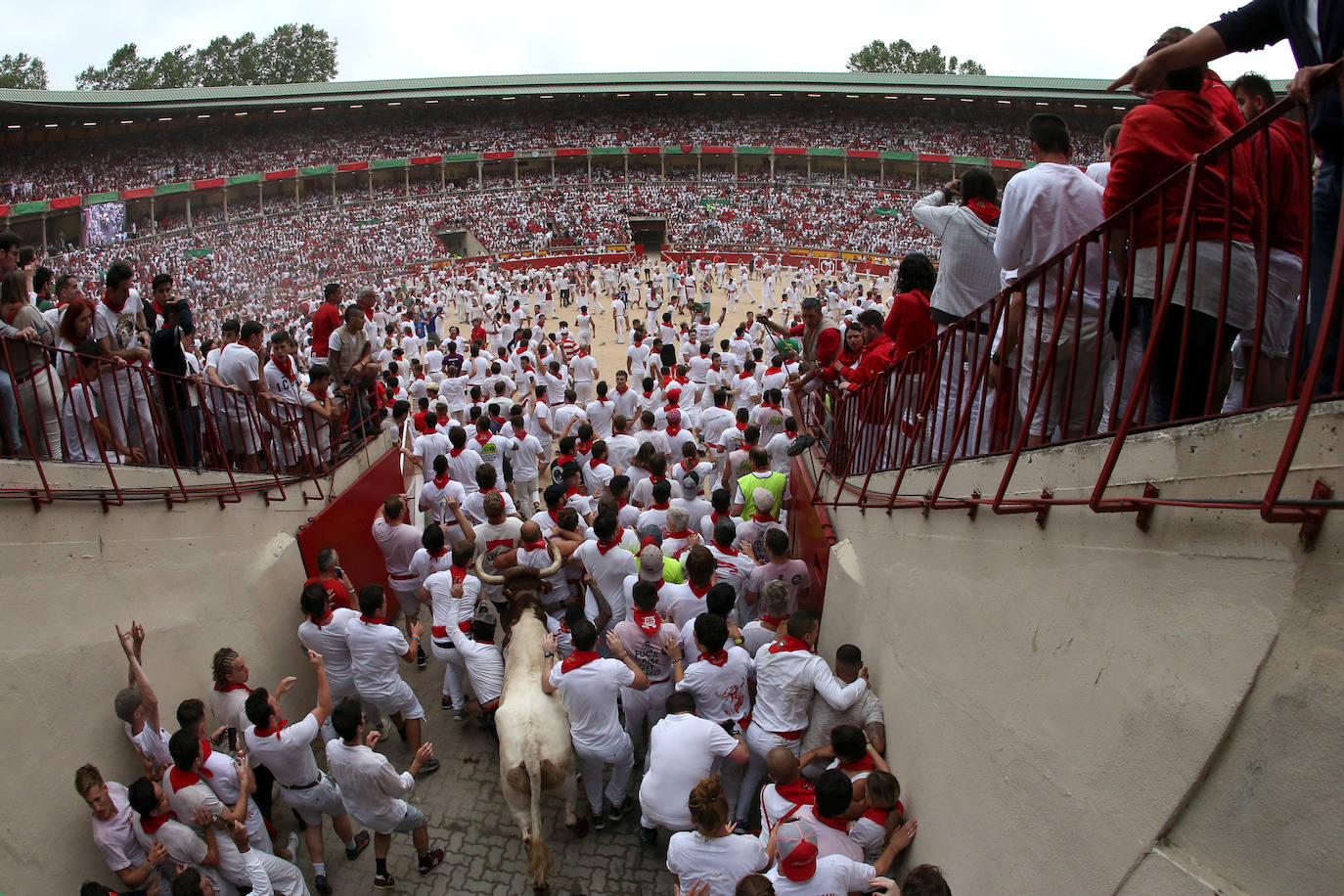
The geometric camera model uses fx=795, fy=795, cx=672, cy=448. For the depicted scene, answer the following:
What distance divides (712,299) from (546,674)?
92.9ft

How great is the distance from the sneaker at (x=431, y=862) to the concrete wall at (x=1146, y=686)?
331 centimetres

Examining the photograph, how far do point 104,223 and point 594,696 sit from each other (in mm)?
47966

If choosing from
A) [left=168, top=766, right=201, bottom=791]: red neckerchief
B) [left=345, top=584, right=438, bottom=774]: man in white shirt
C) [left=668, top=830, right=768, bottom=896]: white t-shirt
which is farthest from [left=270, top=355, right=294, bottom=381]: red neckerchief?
[left=668, top=830, right=768, bottom=896]: white t-shirt

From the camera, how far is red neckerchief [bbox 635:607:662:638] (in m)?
5.67

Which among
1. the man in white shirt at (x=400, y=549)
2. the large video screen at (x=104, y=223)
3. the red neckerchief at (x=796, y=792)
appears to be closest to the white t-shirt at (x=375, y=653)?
the man in white shirt at (x=400, y=549)

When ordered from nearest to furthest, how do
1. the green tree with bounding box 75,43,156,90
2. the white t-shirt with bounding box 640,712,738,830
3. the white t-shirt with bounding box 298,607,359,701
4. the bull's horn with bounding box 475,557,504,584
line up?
the white t-shirt with bounding box 640,712,738,830, the white t-shirt with bounding box 298,607,359,701, the bull's horn with bounding box 475,557,504,584, the green tree with bounding box 75,43,156,90

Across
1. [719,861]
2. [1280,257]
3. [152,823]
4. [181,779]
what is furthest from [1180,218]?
[152,823]

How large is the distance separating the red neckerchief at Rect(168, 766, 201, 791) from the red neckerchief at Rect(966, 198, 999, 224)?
A: 5890mm

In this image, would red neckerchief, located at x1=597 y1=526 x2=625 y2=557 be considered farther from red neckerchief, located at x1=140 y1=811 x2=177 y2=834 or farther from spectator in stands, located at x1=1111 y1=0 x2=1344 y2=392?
spectator in stands, located at x1=1111 y1=0 x2=1344 y2=392

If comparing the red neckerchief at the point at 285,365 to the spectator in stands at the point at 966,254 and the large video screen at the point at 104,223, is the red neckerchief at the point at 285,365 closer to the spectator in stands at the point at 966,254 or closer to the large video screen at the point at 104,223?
the spectator in stands at the point at 966,254

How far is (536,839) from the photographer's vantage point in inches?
198

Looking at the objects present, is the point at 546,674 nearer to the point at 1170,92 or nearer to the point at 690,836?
the point at 690,836

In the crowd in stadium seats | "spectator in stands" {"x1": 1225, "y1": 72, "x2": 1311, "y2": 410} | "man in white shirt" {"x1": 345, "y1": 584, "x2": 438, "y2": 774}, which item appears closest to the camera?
"spectator in stands" {"x1": 1225, "y1": 72, "x2": 1311, "y2": 410}

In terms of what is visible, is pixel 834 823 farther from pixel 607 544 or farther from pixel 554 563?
pixel 554 563
